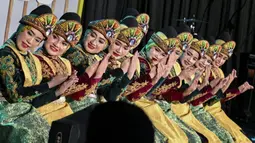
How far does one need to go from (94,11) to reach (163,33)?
82 cm

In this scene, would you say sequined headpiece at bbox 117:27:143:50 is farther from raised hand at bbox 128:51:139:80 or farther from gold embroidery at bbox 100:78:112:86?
gold embroidery at bbox 100:78:112:86

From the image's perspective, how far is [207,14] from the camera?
16.6ft

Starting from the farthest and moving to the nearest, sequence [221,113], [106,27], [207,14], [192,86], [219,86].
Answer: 1. [207,14]
2. [221,113]
3. [219,86]
4. [192,86]
5. [106,27]

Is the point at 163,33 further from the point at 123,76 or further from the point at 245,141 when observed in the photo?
the point at 245,141

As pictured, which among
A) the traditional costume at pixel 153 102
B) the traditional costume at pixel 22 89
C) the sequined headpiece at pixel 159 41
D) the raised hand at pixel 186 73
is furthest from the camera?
the raised hand at pixel 186 73

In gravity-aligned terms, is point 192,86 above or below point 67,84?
below

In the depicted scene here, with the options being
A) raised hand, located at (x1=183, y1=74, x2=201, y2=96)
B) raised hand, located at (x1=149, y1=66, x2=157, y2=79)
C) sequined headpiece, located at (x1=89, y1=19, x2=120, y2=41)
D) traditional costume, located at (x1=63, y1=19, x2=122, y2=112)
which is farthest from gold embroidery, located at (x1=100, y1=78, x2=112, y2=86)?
raised hand, located at (x1=183, y1=74, x2=201, y2=96)

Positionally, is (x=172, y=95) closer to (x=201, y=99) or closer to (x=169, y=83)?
(x=169, y=83)

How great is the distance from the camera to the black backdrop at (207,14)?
4129mm

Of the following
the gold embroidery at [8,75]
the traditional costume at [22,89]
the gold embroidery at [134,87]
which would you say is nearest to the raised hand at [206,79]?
the gold embroidery at [134,87]

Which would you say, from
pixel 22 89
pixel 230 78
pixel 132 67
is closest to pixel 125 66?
pixel 132 67

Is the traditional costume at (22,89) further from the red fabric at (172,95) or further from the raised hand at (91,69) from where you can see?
the red fabric at (172,95)

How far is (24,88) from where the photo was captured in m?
2.26

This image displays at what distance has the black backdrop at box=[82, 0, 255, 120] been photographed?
4.13 metres
